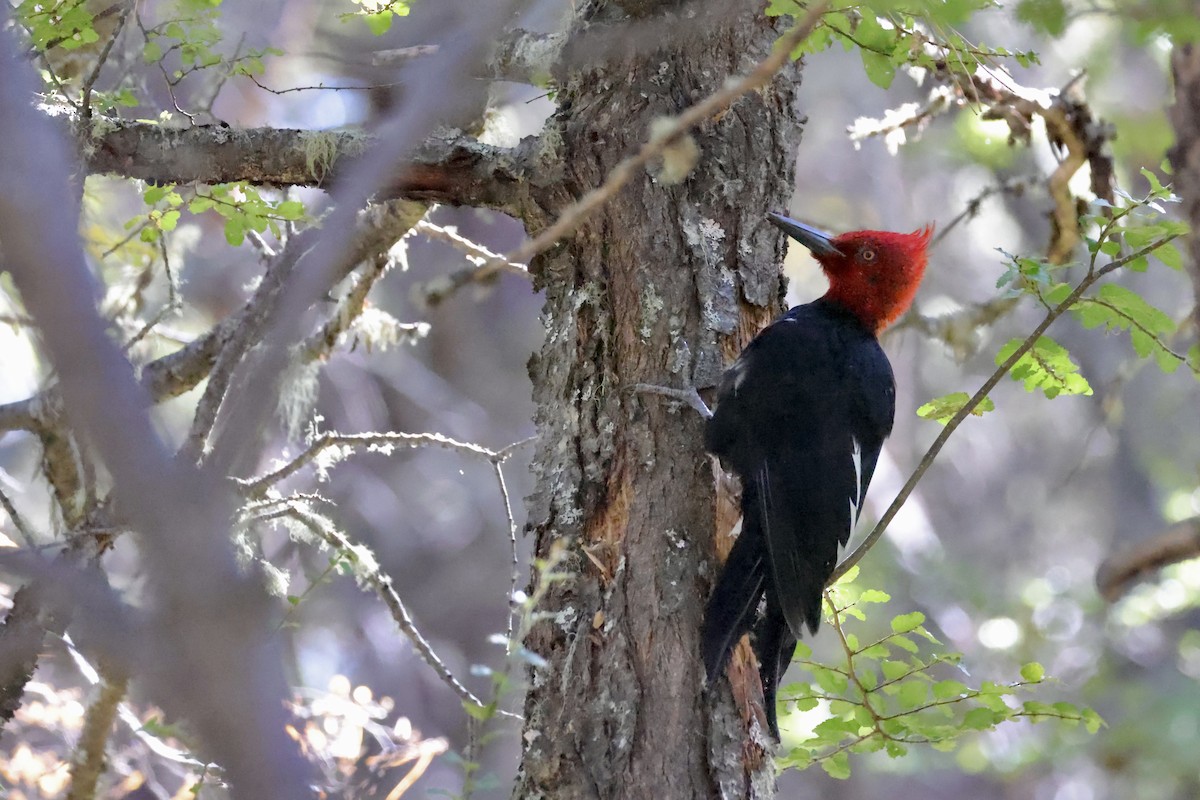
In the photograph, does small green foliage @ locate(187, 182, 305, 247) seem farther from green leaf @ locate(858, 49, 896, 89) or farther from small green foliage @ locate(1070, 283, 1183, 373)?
small green foliage @ locate(1070, 283, 1183, 373)

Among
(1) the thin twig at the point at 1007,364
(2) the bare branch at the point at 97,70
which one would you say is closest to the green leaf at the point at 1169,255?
(1) the thin twig at the point at 1007,364

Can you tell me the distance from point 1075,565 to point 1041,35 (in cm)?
1159

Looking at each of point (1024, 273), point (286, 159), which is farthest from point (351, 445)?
point (1024, 273)

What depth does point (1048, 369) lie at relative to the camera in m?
2.86

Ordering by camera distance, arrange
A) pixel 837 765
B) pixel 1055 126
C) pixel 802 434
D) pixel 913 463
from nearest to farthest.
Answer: pixel 837 765, pixel 802 434, pixel 1055 126, pixel 913 463

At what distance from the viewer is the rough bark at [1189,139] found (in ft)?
5.52

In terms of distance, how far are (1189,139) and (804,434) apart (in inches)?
63.7

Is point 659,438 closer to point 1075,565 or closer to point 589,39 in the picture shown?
point 589,39

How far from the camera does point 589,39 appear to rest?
271 cm

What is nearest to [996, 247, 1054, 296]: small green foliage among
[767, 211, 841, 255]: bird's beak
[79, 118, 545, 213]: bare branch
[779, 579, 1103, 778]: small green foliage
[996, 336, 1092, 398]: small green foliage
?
[996, 336, 1092, 398]: small green foliage

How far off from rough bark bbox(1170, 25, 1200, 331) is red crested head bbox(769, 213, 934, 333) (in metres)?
1.89

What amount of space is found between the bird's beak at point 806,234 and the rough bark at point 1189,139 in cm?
125

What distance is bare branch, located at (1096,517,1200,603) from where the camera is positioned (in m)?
2.89

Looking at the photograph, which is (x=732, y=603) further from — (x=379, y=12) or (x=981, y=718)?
(x=379, y=12)
